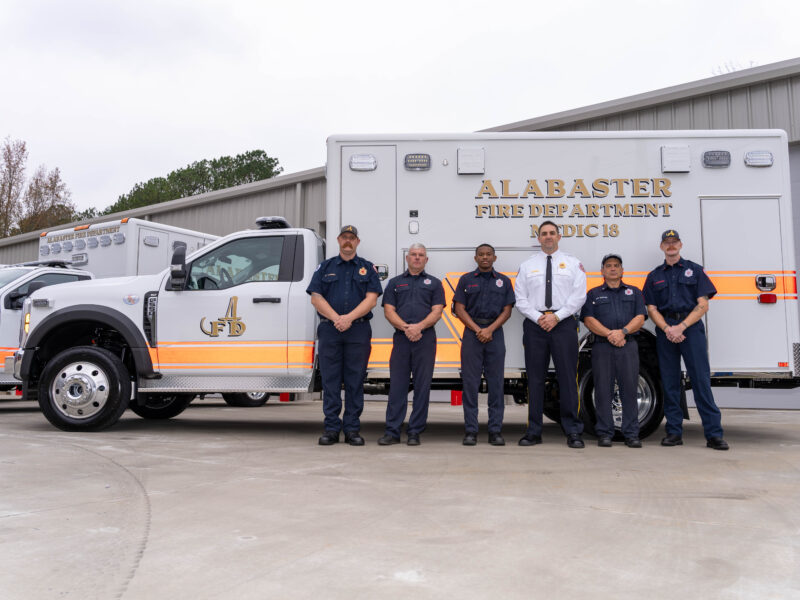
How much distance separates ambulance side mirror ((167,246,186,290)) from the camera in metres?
6.73

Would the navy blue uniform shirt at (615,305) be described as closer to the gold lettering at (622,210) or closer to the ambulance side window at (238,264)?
the gold lettering at (622,210)

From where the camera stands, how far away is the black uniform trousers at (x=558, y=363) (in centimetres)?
611

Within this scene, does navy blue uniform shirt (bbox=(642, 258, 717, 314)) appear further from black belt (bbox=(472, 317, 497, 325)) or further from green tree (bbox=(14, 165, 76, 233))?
green tree (bbox=(14, 165, 76, 233))

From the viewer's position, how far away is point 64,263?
401 inches

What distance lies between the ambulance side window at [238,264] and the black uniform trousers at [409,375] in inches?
61.6

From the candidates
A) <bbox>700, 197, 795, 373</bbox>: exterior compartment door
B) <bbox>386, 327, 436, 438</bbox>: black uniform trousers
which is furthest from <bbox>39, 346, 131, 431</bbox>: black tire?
<bbox>700, 197, 795, 373</bbox>: exterior compartment door

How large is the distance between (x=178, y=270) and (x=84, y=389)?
1.58 meters

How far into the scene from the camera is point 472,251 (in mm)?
6566

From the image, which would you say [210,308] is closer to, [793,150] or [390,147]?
[390,147]

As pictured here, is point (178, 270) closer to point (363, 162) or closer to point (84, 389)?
point (84, 389)

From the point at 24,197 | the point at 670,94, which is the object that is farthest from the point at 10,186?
the point at 670,94

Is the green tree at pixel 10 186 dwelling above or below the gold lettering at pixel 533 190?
above

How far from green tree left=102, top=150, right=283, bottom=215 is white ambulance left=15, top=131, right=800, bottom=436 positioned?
1471 inches

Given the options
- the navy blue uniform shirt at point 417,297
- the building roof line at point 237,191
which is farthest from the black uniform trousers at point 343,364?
the building roof line at point 237,191
